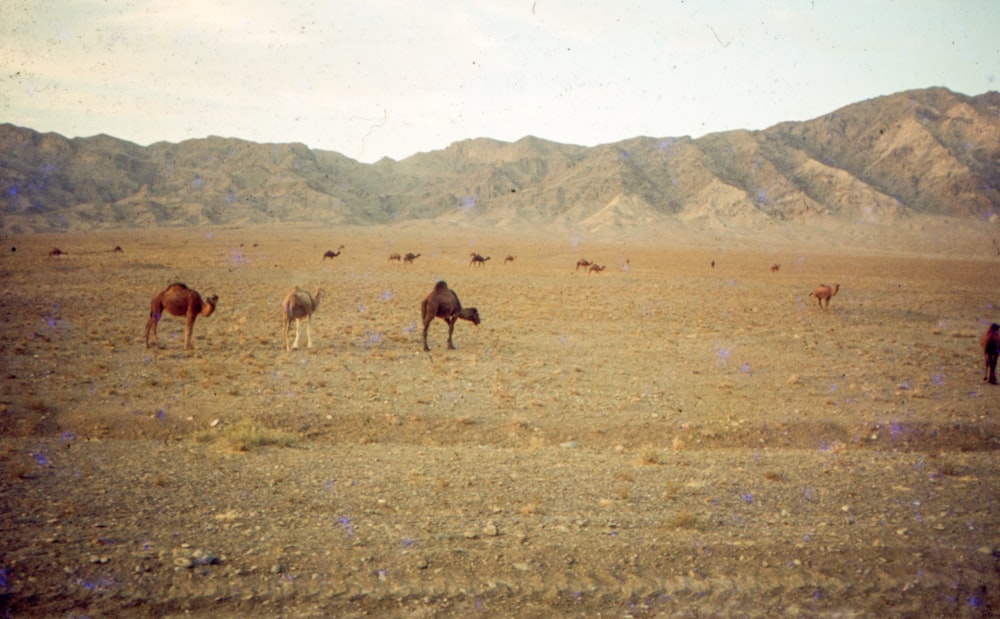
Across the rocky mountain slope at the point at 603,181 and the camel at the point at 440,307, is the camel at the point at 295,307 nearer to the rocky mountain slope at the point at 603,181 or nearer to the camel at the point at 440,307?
the camel at the point at 440,307

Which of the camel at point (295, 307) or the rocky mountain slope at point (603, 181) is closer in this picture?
the camel at point (295, 307)

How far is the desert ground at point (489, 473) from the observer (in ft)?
19.6

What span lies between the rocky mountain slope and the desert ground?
118 metres

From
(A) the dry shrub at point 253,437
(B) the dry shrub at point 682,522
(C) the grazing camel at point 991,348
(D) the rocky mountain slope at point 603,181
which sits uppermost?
(D) the rocky mountain slope at point 603,181

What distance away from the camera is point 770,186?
154500 millimetres

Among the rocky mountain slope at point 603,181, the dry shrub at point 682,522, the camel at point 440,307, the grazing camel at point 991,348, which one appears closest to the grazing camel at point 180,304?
the camel at point 440,307

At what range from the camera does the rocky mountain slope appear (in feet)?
461

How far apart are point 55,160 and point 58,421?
577 feet

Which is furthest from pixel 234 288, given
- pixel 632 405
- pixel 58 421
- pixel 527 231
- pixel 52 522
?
pixel 527 231

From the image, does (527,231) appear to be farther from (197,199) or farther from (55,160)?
(55,160)

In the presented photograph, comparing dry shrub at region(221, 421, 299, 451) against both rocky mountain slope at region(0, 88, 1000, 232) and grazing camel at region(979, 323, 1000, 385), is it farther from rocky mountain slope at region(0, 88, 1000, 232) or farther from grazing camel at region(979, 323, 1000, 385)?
rocky mountain slope at region(0, 88, 1000, 232)

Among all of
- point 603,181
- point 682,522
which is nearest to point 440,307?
point 682,522

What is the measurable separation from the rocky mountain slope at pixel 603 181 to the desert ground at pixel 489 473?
388ft

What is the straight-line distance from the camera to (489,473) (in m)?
8.76
